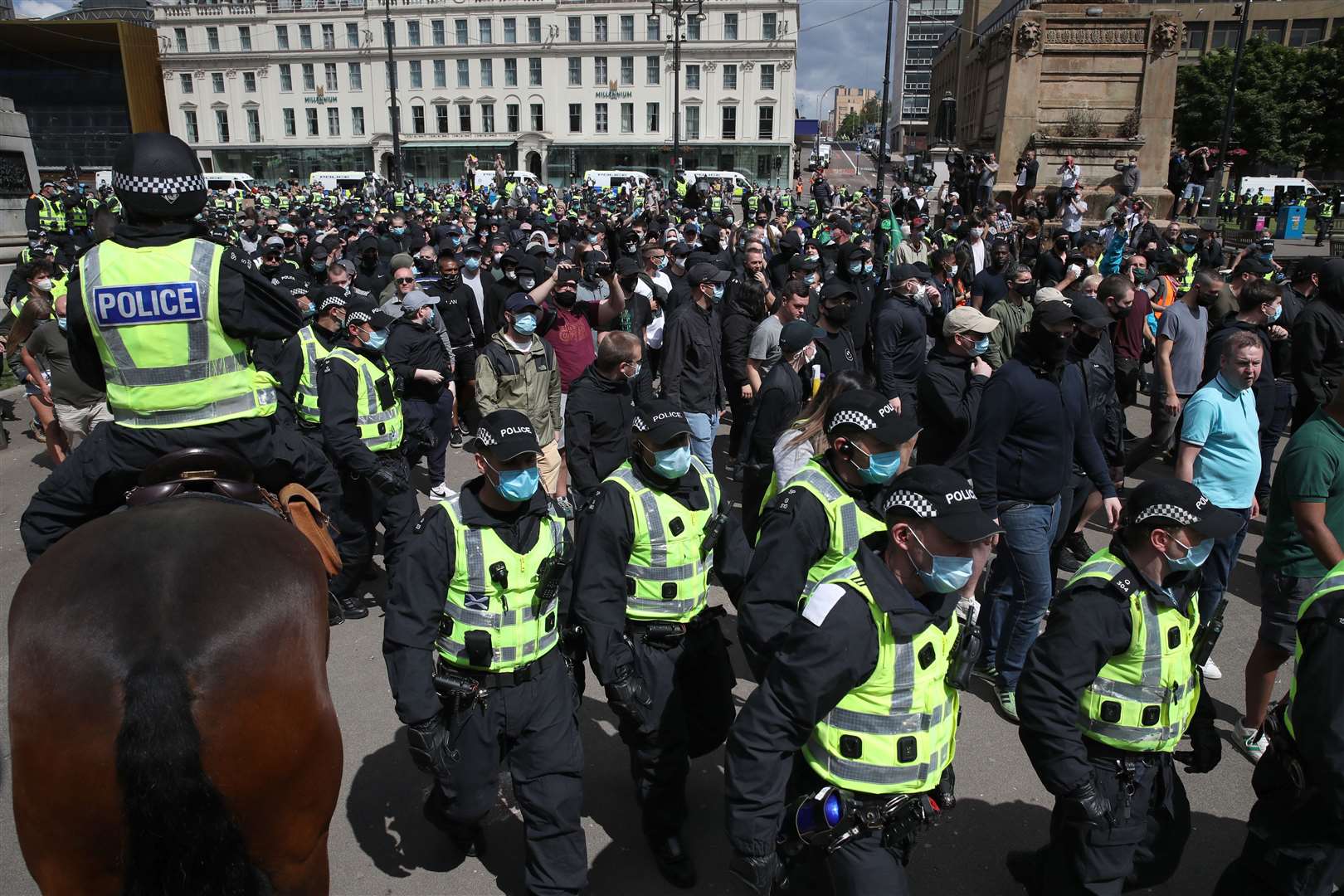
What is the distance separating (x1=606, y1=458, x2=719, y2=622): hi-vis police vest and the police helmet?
6.39 ft

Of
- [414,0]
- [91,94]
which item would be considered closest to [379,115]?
[414,0]

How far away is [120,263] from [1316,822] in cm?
430

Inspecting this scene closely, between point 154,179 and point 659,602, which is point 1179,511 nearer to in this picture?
point 659,602

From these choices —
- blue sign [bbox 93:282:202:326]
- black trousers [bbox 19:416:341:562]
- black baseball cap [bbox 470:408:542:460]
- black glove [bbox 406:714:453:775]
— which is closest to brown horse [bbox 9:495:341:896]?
black trousers [bbox 19:416:341:562]

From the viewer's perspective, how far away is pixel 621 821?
434cm

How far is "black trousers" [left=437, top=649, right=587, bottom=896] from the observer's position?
3.46 metres

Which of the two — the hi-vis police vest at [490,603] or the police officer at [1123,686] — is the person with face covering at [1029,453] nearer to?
the police officer at [1123,686]

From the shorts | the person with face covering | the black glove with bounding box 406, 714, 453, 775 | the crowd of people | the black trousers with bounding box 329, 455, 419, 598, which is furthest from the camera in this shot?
the black trousers with bounding box 329, 455, 419, 598

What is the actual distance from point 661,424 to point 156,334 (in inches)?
74.6

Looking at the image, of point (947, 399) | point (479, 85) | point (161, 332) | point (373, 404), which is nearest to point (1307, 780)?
point (947, 399)

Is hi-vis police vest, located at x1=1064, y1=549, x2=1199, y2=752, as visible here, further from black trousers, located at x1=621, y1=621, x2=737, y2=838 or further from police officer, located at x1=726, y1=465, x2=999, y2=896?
black trousers, located at x1=621, y1=621, x2=737, y2=838

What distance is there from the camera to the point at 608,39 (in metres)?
69.6

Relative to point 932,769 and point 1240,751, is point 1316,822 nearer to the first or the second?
point 932,769

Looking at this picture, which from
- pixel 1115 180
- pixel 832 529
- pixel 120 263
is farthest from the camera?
pixel 1115 180
